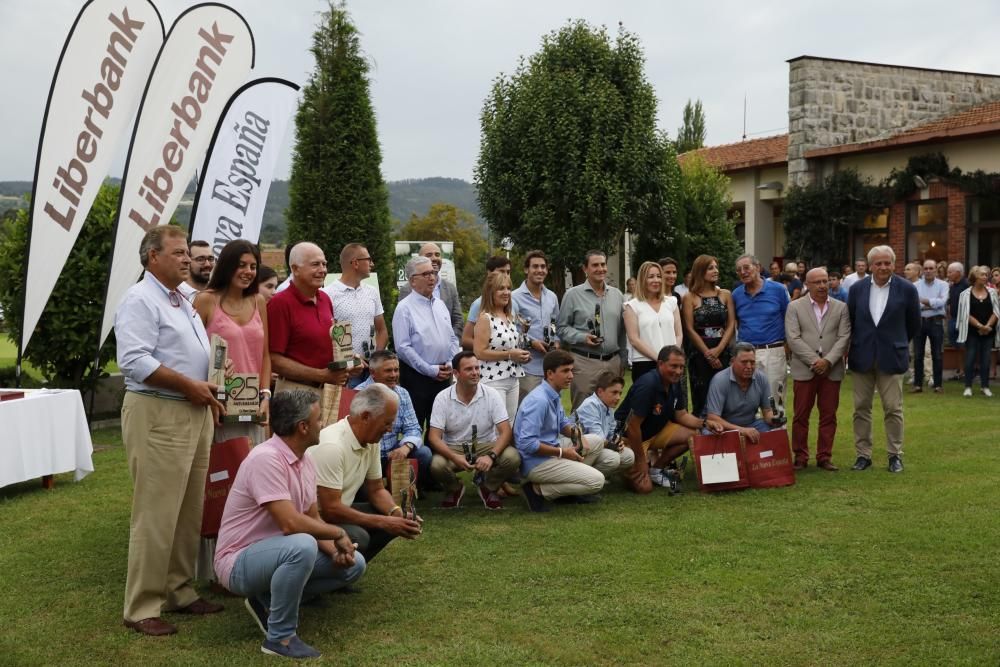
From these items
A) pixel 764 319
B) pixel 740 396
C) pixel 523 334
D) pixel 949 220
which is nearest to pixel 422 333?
pixel 523 334

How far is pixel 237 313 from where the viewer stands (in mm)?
5020

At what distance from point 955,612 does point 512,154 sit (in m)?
15.6

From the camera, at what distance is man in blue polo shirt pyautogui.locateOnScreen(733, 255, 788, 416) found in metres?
8.40

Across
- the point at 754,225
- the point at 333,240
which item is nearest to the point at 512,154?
the point at 333,240

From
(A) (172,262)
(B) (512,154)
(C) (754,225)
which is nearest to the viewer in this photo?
(A) (172,262)

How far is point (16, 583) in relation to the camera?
5348 mm

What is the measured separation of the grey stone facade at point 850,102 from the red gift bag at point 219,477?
2012cm

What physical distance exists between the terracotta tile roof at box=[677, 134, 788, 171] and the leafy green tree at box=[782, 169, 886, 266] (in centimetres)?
183

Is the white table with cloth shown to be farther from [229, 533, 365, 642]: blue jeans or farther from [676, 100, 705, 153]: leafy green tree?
[676, 100, 705, 153]: leafy green tree

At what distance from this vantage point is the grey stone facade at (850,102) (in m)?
22.6

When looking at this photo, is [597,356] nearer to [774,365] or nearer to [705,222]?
[774,365]

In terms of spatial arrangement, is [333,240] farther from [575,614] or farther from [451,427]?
[575,614]

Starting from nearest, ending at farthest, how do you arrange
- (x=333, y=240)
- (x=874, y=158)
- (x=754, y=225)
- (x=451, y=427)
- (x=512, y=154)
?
(x=451, y=427) < (x=333, y=240) < (x=512, y=154) < (x=874, y=158) < (x=754, y=225)

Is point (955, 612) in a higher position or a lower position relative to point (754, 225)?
lower
